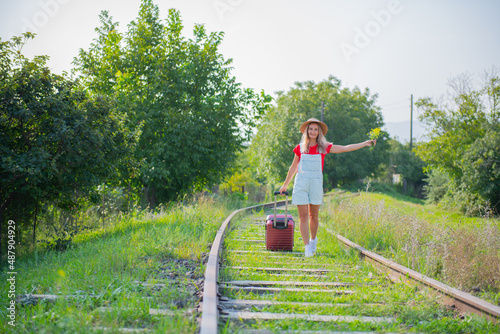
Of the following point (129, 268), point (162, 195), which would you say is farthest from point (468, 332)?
point (162, 195)

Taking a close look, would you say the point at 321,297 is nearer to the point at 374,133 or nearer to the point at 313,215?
the point at 313,215

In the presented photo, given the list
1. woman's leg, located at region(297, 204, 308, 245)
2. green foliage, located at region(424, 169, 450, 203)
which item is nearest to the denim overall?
woman's leg, located at region(297, 204, 308, 245)

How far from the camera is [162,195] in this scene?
51.2ft

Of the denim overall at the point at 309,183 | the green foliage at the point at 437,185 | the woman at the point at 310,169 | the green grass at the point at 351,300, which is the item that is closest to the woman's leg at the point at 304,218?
the woman at the point at 310,169

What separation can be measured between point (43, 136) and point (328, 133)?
33245 mm

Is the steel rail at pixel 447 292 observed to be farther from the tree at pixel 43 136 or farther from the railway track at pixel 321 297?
the tree at pixel 43 136

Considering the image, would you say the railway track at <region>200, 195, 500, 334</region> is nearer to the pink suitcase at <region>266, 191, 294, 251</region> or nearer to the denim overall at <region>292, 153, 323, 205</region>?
the pink suitcase at <region>266, 191, 294, 251</region>

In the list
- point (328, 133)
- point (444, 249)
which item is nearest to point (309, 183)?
point (444, 249)

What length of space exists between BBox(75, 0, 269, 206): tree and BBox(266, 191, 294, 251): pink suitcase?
7033mm

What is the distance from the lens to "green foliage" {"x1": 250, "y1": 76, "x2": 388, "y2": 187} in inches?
1464

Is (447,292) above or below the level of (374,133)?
below

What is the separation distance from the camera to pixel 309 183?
222 inches

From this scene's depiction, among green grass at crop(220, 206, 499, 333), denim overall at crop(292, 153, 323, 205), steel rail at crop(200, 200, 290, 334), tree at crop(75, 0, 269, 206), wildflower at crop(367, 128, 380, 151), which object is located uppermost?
tree at crop(75, 0, 269, 206)

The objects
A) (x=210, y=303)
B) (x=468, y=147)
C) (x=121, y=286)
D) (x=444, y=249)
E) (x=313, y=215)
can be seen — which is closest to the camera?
(x=210, y=303)
